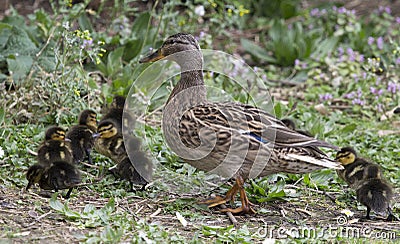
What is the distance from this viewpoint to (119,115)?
6.79 meters

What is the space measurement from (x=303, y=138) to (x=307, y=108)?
8.42 ft

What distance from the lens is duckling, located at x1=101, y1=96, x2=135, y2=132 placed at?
669 centimetres

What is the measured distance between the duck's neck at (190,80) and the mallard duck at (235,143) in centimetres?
3

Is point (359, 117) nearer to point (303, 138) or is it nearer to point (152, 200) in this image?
point (303, 138)

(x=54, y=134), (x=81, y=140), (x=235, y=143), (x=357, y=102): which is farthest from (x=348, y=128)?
(x=54, y=134)

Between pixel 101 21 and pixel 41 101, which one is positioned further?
pixel 101 21

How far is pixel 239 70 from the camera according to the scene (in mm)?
8578

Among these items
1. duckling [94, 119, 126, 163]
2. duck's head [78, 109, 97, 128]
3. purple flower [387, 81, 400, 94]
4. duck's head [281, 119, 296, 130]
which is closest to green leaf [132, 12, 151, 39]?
duck's head [78, 109, 97, 128]

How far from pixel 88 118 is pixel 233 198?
1.83m

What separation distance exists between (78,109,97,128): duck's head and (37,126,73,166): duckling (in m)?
0.45

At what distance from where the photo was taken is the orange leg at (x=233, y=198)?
539cm

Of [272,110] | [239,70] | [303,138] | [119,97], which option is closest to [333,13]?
[239,70]

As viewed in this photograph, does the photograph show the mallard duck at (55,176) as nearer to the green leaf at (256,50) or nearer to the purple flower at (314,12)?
the green leaf at (256,50)

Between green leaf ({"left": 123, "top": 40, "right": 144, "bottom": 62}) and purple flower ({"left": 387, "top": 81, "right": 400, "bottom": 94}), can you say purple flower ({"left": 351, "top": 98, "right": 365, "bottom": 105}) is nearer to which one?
purple flower ({"left": 387, "top": 81, "right": 400, "bottom": 94})
